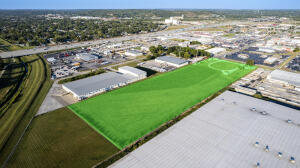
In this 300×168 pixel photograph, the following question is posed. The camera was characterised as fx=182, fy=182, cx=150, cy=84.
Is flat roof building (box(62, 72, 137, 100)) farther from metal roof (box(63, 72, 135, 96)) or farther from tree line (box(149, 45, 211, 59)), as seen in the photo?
tree line (box(149, 45, 211, 59))

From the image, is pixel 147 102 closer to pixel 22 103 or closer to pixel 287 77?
pixel 22 103

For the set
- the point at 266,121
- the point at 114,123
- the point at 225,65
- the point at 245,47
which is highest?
the point at 245,47

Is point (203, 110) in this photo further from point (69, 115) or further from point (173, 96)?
point (69, 115)

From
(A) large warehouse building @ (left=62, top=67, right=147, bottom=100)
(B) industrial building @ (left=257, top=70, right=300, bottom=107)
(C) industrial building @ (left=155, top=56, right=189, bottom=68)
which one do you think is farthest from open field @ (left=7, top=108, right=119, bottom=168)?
(C) industrial building @ (left=155, top=56, right=189, bottom=68)

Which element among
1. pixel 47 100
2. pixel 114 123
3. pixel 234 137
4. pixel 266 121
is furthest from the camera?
pixel 47 100

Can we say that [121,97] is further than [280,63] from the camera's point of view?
No

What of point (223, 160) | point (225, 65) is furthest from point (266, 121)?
point (225, 65)

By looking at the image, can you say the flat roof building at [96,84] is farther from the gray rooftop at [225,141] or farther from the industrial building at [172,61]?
the gray rooftop at [225,141]

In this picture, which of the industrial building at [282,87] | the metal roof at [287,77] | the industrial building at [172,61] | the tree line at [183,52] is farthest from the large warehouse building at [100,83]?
the metal roof at [287,77]
